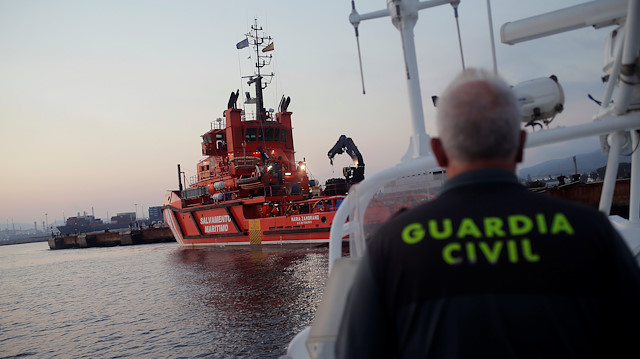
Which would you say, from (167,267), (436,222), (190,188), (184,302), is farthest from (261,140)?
(436,222)

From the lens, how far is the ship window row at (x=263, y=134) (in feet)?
74.1

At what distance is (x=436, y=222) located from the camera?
1014 millimetres

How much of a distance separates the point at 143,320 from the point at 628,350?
28.9 ft

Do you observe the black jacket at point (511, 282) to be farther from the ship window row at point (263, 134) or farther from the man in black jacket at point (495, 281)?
the ship window row at point (263, 134)

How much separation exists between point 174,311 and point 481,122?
29.3 ft

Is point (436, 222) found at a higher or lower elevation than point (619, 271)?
higher

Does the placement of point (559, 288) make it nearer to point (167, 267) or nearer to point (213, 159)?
Answer: point (167, 267)

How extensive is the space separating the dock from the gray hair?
37.9m

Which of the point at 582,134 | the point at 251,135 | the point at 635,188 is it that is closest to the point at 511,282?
the point at 582,134

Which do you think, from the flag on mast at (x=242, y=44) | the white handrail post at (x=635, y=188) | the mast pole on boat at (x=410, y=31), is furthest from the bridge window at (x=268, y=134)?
the white handrail post at (x=635, y=188)

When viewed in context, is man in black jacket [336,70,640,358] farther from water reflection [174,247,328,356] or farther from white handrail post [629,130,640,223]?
water reflection [174,247,328,356]

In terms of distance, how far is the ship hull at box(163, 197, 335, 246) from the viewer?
1681cm

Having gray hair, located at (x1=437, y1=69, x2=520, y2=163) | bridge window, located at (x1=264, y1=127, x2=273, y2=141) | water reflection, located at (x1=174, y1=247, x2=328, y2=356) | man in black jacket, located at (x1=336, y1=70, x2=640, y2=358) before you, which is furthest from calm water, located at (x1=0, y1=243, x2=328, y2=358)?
bridge window, located at (x1=264, y1=127, x2=273, y2=141)

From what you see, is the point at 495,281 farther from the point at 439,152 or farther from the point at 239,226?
the point at 239,226
